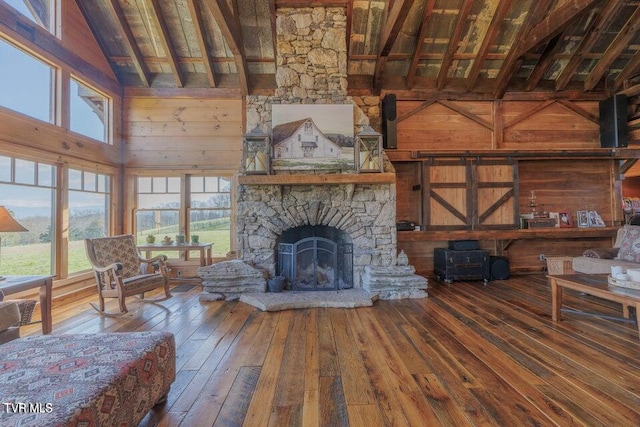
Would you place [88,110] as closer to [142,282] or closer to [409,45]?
[142,282]

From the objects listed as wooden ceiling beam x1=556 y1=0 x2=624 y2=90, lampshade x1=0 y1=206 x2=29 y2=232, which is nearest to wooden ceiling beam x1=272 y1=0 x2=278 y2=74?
lampshade x1=0 y1=206 x2=29 y2=232

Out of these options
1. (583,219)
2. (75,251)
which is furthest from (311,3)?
(583,219)

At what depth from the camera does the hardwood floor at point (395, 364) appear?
181 cm

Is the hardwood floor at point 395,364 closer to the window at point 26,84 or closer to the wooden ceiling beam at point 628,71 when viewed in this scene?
the window at point 26,84

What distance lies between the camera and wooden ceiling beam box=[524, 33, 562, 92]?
5030 mm

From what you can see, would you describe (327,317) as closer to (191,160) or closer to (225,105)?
(191,160)

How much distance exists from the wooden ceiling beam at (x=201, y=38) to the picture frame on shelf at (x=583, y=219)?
7.87 metres

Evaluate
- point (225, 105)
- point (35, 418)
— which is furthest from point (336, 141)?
point (35, 418)

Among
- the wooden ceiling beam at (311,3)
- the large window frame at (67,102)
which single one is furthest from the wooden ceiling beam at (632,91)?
the large window frame at (67,102)

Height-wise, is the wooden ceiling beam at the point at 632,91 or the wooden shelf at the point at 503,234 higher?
the wooden ceiling beam at the point at 632,91

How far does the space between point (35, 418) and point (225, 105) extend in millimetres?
5404

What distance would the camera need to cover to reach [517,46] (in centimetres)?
473

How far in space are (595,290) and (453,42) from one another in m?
4.25

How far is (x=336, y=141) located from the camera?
453cm
